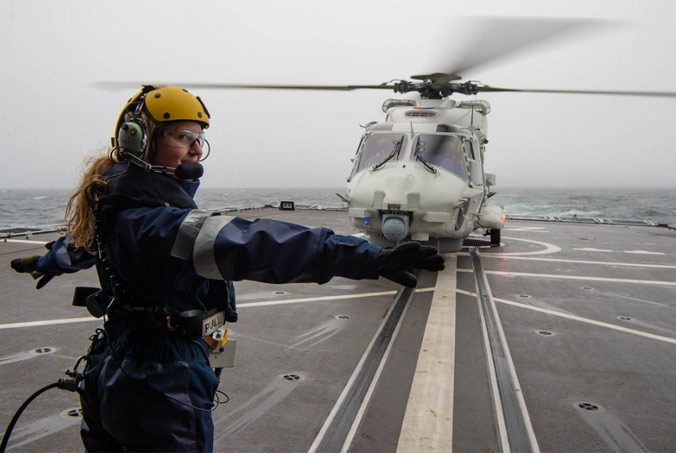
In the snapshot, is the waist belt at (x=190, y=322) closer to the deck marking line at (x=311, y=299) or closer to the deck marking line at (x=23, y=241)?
the deck marking line at (x=311, y=299)

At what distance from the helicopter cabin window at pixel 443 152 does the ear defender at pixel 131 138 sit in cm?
757

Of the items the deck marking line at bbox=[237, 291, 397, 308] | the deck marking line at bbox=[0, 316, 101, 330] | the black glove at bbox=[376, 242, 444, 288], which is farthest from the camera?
the deck marking line at bbox=[237, 291, 397, 308]

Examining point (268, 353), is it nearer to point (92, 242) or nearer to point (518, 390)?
point (518, 390)

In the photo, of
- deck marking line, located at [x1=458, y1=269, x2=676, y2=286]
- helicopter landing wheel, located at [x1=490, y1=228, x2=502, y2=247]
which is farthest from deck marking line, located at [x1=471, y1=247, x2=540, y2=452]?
helicopter landing wheel, located at [x1=490, y1=228, x2=502, y2=247]

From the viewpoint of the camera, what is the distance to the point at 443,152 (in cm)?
958

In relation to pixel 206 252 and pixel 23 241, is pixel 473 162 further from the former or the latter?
pixel 23 241

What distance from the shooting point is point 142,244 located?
5.92ft

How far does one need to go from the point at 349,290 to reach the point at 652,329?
4359 mm

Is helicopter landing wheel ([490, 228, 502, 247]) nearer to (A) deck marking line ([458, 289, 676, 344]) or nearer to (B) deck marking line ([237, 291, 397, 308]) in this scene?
(A) deck marking line ([458, 289, 676, 344])

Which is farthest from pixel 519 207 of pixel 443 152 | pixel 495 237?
pixel 443 152

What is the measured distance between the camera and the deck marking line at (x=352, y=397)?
3.39 m

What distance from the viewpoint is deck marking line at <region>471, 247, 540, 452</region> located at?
11.3 feet

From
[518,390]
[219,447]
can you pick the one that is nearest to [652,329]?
[518,390]

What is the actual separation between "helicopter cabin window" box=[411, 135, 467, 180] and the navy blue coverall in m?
7.61
